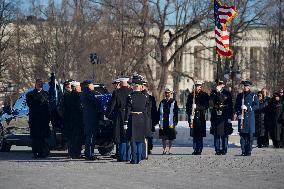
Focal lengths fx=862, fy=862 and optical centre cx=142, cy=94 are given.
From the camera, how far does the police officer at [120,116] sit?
18703 millimetres

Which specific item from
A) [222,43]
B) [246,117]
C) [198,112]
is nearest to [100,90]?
[198,112]

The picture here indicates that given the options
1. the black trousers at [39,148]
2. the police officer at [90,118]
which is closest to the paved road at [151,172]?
the black trousers at [39,148]

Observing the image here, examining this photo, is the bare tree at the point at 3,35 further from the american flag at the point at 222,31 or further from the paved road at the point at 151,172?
the paved road at the point at 151,172

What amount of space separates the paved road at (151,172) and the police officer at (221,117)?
1.47 feet

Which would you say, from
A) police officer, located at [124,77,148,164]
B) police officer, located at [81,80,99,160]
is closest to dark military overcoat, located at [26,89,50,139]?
police officer, located at [81,80,99,160]

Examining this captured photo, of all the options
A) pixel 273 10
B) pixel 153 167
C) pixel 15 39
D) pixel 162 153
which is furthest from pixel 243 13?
pixel 153 167

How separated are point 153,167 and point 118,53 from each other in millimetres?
34676

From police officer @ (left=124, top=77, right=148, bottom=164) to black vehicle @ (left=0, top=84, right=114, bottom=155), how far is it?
1.49 metres

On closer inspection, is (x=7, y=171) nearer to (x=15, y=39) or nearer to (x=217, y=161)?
(x=217, y=161)

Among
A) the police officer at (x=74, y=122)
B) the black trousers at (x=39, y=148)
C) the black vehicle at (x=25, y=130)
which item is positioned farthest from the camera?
the black vehicle at (x=25, y=130)

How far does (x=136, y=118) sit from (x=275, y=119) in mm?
8566

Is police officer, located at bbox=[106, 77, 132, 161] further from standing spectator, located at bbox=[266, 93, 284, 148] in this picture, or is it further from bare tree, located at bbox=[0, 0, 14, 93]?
bare tree, located at bbox=[0, 0, 14, 93]

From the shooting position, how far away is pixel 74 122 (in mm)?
19562

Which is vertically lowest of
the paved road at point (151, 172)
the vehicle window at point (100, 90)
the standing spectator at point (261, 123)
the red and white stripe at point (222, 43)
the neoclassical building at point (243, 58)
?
the paved road at point (151, 172)
